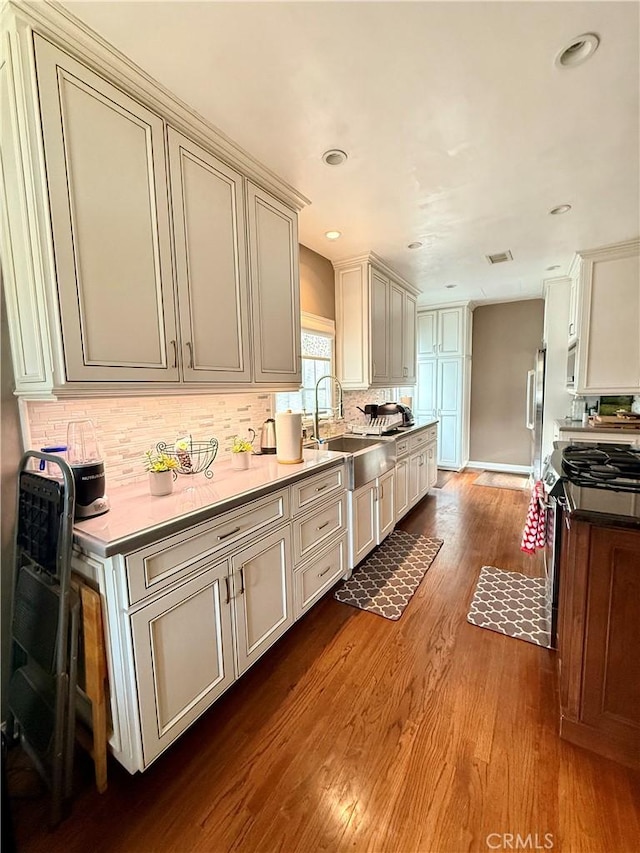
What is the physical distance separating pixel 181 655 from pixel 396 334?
3.51 meters

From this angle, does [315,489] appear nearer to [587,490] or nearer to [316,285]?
[587,490]

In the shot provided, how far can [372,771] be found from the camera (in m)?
1.31

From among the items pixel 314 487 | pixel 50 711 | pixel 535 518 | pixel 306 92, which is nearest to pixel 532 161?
pixel 306 92

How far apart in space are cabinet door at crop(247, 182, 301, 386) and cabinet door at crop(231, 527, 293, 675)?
950 mm

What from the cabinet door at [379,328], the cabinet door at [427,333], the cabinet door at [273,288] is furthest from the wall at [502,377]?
the cabinet door at [273,288]

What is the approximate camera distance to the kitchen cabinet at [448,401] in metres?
5.43

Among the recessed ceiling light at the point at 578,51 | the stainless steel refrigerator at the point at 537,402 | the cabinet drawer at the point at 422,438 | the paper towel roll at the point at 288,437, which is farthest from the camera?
the stainless steel refrigerator at the point at 537,402

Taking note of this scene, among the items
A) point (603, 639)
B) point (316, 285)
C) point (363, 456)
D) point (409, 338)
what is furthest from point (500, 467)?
point (603, 639)

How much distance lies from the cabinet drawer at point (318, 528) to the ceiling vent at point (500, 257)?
2.83 meters

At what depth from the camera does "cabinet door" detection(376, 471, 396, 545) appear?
283 centimetres

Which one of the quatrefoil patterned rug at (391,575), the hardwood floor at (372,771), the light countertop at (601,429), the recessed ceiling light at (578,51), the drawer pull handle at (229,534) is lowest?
the hardwood floor at (372,771)

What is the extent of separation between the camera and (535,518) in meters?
2.14

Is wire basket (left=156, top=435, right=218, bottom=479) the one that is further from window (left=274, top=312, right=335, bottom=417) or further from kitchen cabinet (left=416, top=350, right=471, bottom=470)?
kitchen cabinet (left=416, top=350, right=471, bottom=470)

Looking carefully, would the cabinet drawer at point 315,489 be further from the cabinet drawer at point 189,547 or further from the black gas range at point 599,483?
the black gas range at point 599,483
